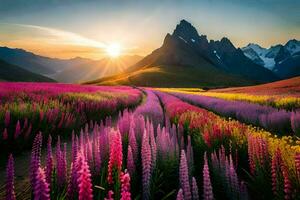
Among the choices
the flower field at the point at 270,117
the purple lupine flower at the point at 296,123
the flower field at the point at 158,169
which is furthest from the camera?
the flower field at the point at 270,117

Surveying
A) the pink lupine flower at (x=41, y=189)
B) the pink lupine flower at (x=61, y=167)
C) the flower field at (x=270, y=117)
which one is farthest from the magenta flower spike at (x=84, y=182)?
the flower field at (x=270, y=117)

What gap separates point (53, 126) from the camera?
33.3ft

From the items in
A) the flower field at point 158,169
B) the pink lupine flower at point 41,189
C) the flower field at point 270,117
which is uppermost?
the pink lupine flower at point 41,189

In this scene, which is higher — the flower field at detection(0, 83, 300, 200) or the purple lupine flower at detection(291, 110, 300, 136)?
the flower field at detection(0, 83, 300, 200)

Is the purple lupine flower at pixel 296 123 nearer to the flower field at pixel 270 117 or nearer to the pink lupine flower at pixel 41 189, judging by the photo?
the flower field at pixel 270 117

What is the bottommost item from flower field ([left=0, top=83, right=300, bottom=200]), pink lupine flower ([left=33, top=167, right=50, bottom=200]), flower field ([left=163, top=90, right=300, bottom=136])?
flower field ([left=163, top=90, right=300, bottom=136])

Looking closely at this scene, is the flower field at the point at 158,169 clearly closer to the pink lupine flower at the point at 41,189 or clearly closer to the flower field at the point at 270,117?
the pink lupine flower at the point at 41,189

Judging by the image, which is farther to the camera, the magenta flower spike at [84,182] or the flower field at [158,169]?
the flower field at [158,169]

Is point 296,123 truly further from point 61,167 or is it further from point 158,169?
point 61,167

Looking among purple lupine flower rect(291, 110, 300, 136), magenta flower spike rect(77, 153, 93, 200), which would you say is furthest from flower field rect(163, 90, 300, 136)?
magenta flower spike rect(77, 153, 93, 200)

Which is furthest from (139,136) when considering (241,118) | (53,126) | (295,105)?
(295,105)

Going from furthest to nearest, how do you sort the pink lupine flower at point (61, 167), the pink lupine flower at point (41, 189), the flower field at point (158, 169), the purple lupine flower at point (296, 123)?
the purple lupine flower at point (296, 123) → the pink lupine flower at point (61, 167) → the flower field at point (158, 169) → the pink lupine flower at point (41, 189)

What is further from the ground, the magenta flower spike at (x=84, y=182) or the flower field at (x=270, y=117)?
the magenta flower spike at (x=84, y=182)

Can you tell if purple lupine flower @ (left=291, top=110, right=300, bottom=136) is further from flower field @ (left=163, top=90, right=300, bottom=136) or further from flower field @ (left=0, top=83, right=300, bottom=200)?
flower field @ (left=0, top=83, right=300, bottom=200)
